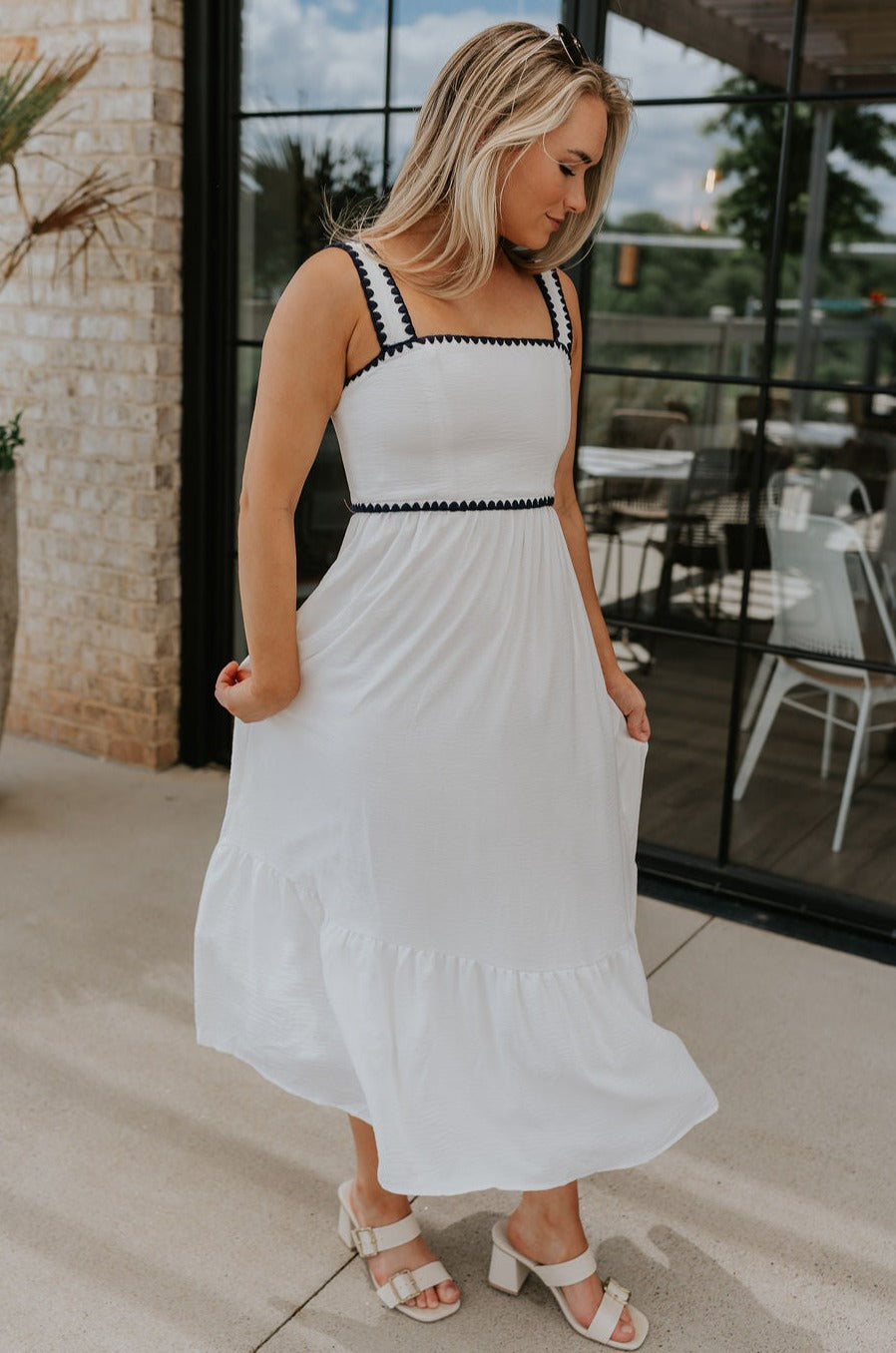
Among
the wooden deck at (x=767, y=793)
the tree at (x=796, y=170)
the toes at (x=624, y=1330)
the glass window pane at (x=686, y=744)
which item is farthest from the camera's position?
the tree at (x=796, y=170)

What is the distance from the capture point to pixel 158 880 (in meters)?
3.09

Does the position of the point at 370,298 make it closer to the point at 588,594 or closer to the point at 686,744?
the point at 588,594

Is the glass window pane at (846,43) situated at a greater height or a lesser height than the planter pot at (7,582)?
greater

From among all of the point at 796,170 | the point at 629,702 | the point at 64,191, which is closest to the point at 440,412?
the point at 629,702

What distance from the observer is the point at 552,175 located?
1.46 m

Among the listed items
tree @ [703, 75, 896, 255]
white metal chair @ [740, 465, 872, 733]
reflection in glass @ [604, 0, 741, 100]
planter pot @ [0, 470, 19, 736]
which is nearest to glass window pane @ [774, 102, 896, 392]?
tree @ [703, 75, 896, 255]

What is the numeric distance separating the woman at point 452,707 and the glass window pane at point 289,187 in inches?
73.9

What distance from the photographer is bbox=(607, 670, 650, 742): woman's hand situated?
179 cm

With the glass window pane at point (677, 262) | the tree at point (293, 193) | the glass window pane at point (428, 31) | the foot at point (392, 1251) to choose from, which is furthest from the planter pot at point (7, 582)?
the glass window pane at point (677, 262)

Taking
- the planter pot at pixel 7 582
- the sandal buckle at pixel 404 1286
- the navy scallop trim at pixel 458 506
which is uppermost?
the navy scallop trim at pixel 458 506

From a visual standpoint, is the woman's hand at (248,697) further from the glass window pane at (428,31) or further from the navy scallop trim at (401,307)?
the glass window pane at (428,31)

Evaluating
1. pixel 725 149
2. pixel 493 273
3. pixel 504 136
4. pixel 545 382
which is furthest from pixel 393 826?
pixel 725 149

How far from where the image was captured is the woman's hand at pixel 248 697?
5.18ft

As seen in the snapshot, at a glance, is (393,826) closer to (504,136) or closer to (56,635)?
(504,136)
